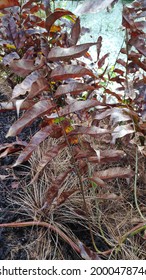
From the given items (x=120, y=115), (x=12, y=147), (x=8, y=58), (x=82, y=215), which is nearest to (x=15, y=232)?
(x=82, y=215)

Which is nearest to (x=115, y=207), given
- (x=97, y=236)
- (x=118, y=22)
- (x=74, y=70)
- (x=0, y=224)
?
(x=97, y=236)

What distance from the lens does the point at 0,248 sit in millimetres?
789

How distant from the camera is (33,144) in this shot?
70 centimetres

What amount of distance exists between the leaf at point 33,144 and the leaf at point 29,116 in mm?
77

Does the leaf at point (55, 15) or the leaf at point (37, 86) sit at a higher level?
the leaf at point (55, 15)

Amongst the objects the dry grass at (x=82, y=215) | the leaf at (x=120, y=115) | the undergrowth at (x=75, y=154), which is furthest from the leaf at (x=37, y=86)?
the dry grass at (x=82, y=215)

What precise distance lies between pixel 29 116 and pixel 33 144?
0.31 ft

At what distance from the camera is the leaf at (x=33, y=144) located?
2.27ft

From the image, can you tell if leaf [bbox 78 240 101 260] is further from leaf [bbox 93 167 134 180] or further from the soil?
leaf [bbox 93 167 134 180]

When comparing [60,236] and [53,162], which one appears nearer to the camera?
[60,236]

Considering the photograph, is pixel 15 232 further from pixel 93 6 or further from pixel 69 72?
pixel 93 6

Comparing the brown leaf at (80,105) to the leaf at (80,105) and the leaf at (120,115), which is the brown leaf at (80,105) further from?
the leaf at (120,115)
